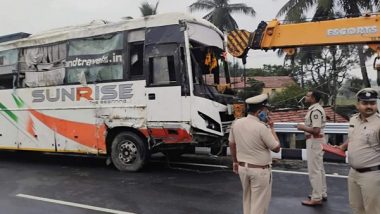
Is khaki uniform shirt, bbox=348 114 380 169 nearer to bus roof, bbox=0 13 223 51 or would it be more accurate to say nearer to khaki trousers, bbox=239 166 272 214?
khaki trousers, bbox=239 166 272 214

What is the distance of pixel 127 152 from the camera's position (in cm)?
919

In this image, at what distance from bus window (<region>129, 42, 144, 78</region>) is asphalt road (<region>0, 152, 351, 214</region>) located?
80.8 inches

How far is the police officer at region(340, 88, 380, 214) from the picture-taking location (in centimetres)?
435

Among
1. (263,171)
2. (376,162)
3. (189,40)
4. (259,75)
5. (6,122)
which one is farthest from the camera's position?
(259,75)

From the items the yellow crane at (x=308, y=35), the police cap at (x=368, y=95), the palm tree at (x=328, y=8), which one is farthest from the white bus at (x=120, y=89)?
the palm tree at (x=328, y=8)

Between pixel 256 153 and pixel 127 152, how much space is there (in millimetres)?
4875

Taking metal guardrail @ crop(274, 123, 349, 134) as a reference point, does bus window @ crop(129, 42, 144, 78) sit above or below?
above

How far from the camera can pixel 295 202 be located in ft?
21.9

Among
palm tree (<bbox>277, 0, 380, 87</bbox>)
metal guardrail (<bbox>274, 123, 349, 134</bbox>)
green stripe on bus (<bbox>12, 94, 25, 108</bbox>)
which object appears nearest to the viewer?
metal guardrail (<bbox>274, 123, 349, 134</bbox>)

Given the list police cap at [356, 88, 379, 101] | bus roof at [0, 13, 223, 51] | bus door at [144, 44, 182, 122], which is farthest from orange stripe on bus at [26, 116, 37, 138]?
police cap at [356, 88, 379, 101]

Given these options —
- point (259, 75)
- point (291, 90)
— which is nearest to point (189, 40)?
point (291, 90)

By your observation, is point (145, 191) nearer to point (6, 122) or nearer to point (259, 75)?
point (6, 122)

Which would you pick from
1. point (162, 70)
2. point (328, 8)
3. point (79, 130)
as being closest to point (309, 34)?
point (162, 70)

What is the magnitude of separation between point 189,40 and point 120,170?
3041mm
